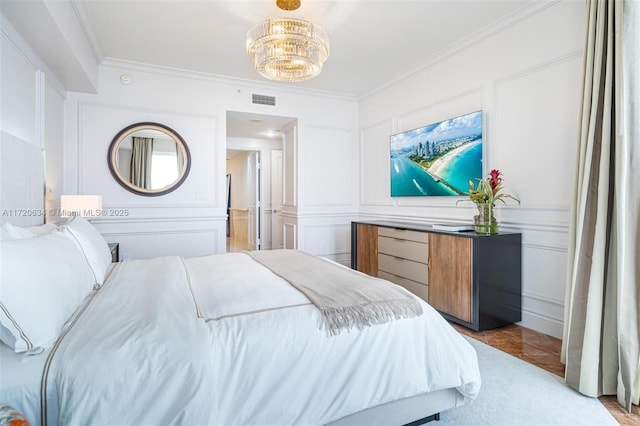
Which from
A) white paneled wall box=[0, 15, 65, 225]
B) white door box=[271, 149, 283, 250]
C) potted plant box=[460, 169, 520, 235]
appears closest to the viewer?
white paneled wall box=[0, 15, 65, 225]

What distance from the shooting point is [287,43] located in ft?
8.25

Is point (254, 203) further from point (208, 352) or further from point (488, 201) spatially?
point (208, 352)

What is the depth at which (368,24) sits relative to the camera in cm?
310

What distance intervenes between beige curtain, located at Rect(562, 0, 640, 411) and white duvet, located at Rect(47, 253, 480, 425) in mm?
889

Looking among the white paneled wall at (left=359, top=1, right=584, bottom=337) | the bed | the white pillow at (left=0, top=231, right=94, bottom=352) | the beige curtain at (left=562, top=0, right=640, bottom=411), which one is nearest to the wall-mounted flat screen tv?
the white paneled wall at (left=359, top=1, right=584, bottom=337)

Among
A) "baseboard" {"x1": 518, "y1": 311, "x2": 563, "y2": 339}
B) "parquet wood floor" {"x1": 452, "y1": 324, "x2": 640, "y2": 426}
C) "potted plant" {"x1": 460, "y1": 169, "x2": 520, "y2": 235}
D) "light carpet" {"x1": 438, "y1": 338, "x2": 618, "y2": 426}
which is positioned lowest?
"light carpet" {"x1": 438, "y1": 338, "x2": 618, "y2": 426}

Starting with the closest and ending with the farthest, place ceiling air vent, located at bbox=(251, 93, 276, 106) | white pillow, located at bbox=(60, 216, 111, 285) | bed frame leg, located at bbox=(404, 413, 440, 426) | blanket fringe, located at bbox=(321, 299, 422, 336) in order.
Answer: blanket fringe, located at bbox=(321, 299, 422, 336)
bed frame leg, located at bbox=(404, 413, 440, 426)
white pillow, located at bbox=(60, 216, 111, 285)
ceiling air vent, located at bbox=(251, 93, 276, 106)

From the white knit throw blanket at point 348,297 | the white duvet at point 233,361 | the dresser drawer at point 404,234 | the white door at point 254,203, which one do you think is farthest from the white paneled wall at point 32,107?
the white door at point 254,203

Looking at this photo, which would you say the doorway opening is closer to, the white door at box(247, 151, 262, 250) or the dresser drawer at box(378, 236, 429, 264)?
the white door at box(247, 151, 262, 250)

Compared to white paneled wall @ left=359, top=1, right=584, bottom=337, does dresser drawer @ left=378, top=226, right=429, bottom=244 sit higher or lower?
lower

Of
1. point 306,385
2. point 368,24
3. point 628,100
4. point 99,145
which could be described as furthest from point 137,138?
point 628,100

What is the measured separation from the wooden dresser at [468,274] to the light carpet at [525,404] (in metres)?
0.62

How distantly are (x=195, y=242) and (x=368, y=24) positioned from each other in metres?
3.18

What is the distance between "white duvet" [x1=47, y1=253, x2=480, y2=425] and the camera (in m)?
1.10
